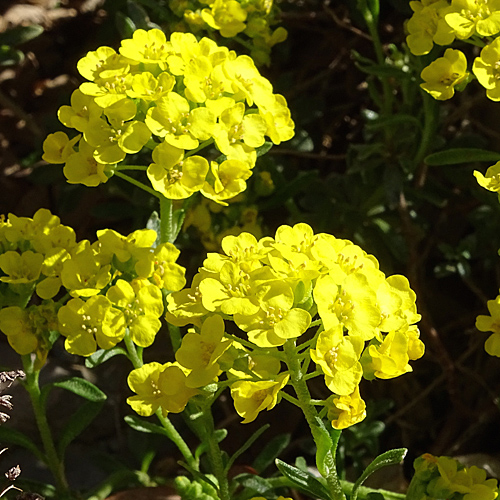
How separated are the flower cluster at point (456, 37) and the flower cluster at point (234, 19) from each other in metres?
0.53

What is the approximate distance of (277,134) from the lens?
79.6 inches

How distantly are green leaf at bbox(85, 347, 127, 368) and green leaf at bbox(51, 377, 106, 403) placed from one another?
0.38ft

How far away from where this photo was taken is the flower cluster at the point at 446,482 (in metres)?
1.84

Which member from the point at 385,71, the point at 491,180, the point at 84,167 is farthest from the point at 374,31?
the point at 84,167

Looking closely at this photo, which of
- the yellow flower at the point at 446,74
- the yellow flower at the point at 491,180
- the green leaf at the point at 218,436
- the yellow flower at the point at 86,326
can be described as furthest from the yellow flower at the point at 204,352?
the yellow flower at the point at 446,74

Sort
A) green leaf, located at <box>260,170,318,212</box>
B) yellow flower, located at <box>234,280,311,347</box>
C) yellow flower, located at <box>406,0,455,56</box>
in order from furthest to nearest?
green leaf, located at <box>260,170,318,212</box>, yellow flower, located at <box>406,0,455,56</box>, yellow flower, located at <box>234,280,311,347</box>

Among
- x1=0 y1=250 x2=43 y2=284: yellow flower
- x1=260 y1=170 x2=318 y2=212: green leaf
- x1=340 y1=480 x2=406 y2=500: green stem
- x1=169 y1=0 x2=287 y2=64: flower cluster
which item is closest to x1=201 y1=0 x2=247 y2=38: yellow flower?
x1=169 y1=0 x2=287 y2=64: flower cluster

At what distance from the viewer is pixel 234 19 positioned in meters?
2.43

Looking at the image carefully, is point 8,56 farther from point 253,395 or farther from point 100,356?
point 253,395

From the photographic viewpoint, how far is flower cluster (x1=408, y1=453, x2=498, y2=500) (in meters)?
1.84

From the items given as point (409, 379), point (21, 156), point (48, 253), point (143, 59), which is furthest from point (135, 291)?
point (21, 156)

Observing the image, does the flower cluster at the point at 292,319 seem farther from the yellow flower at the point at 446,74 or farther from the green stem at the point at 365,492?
the yellow flower at the point at 446,74

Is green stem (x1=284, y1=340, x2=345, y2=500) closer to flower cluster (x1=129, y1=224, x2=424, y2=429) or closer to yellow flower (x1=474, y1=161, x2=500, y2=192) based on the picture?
flower cluster (x1=129, y1=224, x2=424, y2=429)

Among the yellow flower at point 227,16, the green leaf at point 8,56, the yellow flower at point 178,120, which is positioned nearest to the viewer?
the yellow flower at point 178,120
